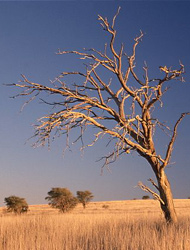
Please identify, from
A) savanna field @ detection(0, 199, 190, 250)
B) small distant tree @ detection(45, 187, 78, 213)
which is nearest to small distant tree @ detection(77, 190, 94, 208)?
small distant tree @ detection(45, 187, 78, 213)

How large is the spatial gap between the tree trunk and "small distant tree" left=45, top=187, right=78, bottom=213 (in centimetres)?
3869

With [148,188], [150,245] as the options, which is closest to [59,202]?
[148,188]

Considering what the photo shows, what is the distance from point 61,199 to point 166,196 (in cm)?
3932

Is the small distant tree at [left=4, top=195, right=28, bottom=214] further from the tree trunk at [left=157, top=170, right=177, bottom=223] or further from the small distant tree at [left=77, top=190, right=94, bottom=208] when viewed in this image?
the tree trunk at [left=157, top=170, right=177, bottom=223]

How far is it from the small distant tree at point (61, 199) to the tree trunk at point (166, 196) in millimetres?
38687

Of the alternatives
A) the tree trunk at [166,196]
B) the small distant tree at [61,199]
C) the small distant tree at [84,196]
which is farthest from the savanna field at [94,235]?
the small distant tree at [84,196]

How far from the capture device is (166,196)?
10680 mm

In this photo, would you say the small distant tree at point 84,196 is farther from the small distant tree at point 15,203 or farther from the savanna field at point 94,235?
the savanna field at point 94,235

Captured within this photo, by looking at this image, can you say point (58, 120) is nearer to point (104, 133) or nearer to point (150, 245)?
point (104, 133)

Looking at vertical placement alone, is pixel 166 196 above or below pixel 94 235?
above

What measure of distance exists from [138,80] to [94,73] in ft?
4.88

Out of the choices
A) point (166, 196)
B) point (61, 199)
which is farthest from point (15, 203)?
point (166, 196)

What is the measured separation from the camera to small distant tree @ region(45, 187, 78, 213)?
48.7 metres

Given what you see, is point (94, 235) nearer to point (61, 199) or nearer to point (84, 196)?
point (61, 199)
